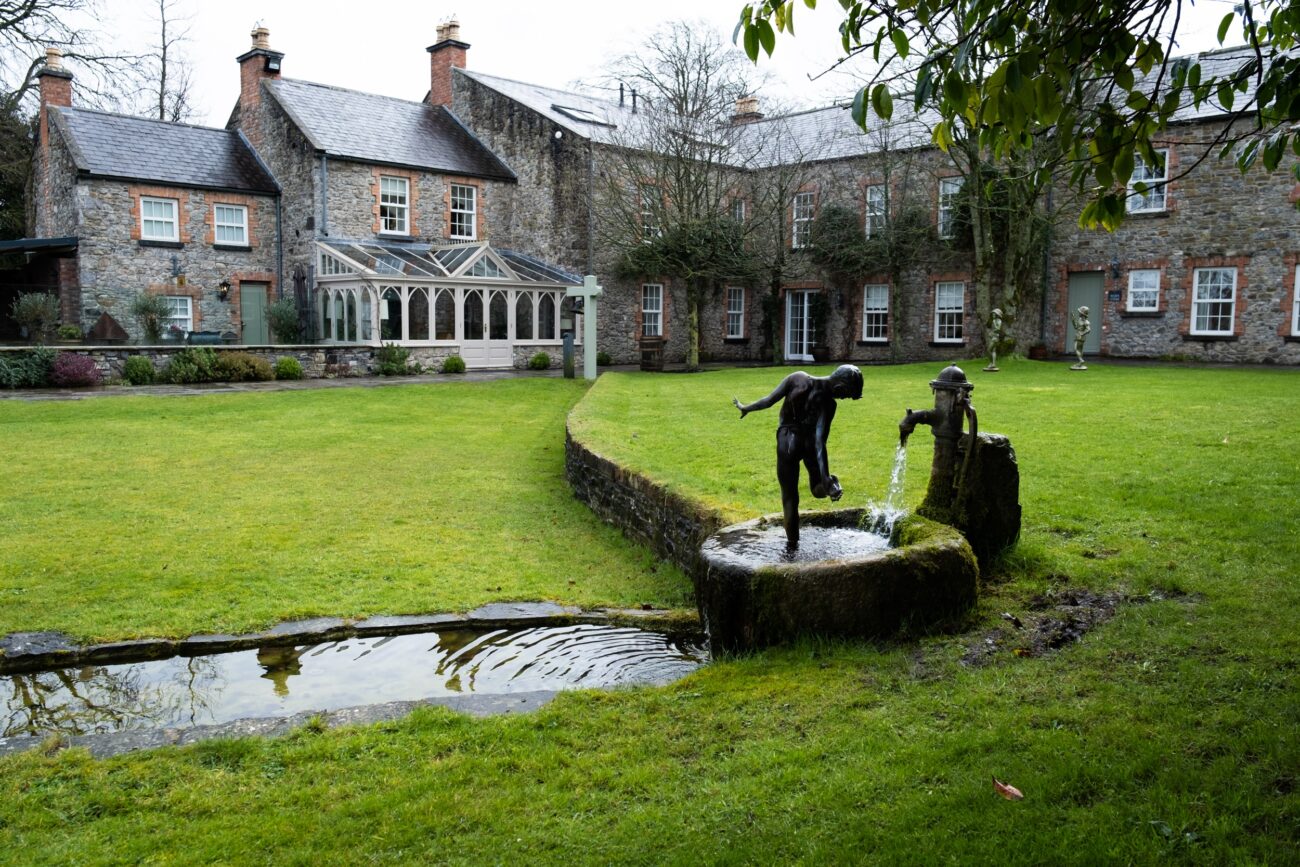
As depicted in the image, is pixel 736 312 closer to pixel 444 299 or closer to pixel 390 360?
pixel 444 299

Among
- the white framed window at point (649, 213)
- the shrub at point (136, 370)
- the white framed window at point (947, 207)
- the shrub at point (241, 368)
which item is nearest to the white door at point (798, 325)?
the white framed window at point (947, 207)

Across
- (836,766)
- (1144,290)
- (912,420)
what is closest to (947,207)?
(1144,290)

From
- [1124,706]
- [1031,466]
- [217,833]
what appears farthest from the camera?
[1031,466]

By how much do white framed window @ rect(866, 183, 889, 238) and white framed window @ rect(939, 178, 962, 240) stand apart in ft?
5.31

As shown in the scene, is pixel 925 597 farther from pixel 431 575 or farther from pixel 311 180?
pixel 311 180

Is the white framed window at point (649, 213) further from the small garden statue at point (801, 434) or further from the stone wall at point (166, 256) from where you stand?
the small garden statue at point (801, 434)

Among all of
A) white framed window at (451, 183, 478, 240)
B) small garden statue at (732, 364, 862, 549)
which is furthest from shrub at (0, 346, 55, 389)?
small garden statue at (732, 364, 862, 549)

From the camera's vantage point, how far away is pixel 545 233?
29.8 metres

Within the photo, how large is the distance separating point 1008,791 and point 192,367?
20739mm

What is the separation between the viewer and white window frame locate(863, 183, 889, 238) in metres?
28.8

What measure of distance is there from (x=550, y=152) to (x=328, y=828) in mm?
27638

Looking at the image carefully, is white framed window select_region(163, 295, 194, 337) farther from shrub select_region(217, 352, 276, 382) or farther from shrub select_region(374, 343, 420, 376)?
shrub select_region(374, 343, 420, 376)

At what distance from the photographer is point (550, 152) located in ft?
95.8

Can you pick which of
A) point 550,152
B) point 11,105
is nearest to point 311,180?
point 550,152
